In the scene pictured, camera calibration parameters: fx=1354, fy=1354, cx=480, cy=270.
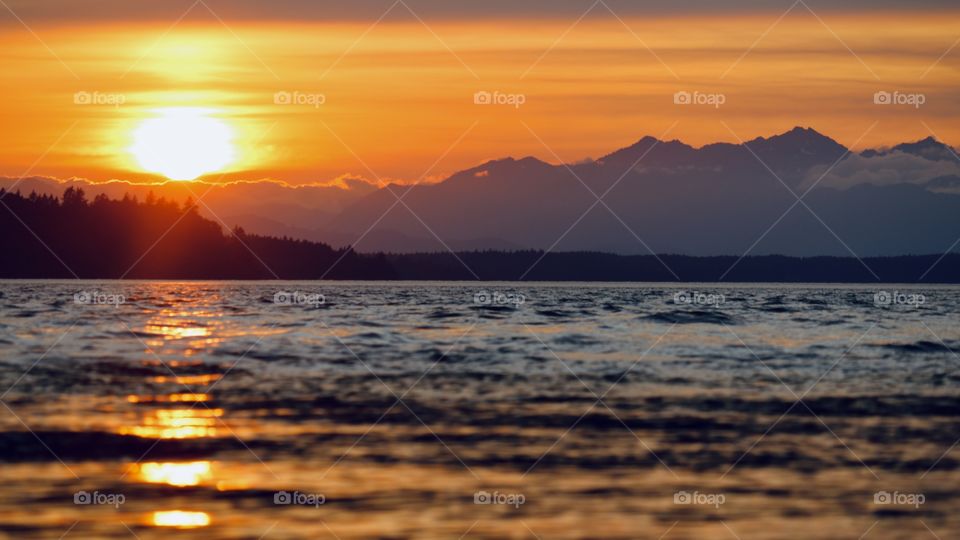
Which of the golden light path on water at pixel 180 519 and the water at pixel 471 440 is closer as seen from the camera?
the golden light path on water at pixel 180 519

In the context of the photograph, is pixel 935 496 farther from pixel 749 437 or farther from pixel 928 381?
pixel 928 381

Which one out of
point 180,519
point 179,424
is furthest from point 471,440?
point 180,519

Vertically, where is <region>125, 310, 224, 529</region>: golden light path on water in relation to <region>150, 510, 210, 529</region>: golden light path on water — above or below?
above

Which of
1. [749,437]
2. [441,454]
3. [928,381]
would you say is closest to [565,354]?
[928,381]

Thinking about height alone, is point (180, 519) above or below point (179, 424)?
below

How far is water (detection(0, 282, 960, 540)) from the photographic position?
19.0m

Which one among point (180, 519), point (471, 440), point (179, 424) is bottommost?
point (180, 519)

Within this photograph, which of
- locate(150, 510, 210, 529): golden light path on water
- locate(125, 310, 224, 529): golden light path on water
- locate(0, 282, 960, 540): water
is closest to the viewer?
locate(150, 510, 210, 529): golden light path on water

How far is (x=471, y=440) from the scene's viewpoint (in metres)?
26.0

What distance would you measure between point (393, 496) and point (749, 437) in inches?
378

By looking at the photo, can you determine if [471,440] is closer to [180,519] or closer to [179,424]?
[179,424]

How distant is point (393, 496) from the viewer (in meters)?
20.2

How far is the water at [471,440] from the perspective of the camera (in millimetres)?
19000

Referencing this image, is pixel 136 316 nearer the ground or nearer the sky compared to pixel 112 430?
nearer the sky
